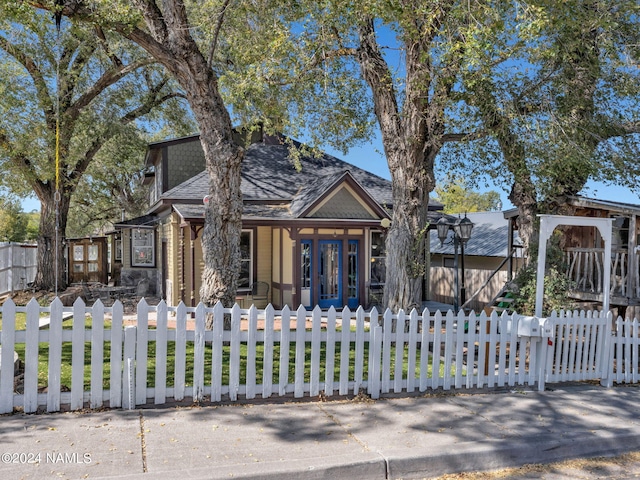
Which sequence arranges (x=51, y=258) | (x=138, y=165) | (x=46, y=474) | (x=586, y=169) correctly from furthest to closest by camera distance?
(x=138, y=165), (x=51, y=258), (x=586, y=169), (x=46, y=474)

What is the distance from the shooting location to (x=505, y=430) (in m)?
5.18

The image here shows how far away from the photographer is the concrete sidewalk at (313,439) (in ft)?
13.5

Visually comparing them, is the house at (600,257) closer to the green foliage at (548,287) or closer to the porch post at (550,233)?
the green foliage at (548,287)

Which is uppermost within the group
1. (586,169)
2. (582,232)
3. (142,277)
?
(586,169)

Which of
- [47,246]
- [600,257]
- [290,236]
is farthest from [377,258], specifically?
[47,246]

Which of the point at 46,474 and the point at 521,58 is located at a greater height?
the point at 521,58

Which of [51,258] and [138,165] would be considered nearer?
[51,258]

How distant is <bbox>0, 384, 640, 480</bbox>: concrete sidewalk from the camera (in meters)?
4.10

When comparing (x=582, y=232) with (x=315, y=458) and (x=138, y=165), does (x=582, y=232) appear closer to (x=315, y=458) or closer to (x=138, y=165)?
(x=315, y=458)

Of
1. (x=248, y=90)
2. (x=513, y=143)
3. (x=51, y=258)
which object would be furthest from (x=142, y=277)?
(x=513, y=143)

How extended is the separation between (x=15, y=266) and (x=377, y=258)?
13.1m

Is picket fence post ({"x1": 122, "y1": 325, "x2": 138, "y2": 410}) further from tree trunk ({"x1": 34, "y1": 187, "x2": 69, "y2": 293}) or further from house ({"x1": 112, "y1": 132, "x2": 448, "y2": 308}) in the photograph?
tree trunk ({"x1": 34, "y1": 187, "x2": 69, "y2": 293})

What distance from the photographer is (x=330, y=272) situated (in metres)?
15.6

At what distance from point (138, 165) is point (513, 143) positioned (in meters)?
25.1
